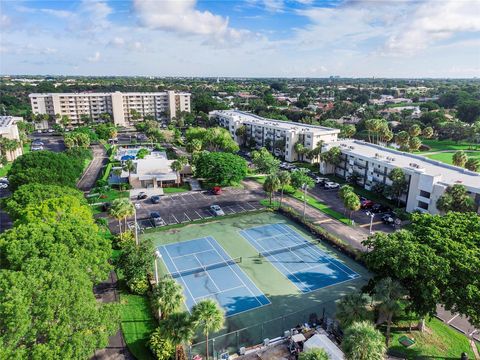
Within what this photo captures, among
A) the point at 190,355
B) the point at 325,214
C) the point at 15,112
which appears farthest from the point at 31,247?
the point at 15,112

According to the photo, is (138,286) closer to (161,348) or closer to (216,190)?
(161,348)

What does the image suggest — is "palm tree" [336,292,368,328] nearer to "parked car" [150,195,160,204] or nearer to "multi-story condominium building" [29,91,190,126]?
"parked car" [150,195,160,204]

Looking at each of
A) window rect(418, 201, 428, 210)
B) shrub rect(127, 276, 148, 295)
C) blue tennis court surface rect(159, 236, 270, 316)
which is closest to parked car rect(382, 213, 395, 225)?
window rect(418, 201, 428, 210)

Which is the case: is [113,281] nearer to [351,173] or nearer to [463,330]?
[463,330]

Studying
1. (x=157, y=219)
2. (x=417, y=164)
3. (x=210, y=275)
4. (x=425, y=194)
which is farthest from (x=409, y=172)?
(x=157, y=219)

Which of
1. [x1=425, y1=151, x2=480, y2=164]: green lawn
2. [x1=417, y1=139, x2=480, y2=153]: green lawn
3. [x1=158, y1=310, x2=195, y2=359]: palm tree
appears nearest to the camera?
[x1=158, y1=310, x2=195, y2=359]: palm tree

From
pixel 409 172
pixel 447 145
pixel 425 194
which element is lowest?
pixel 447 145
